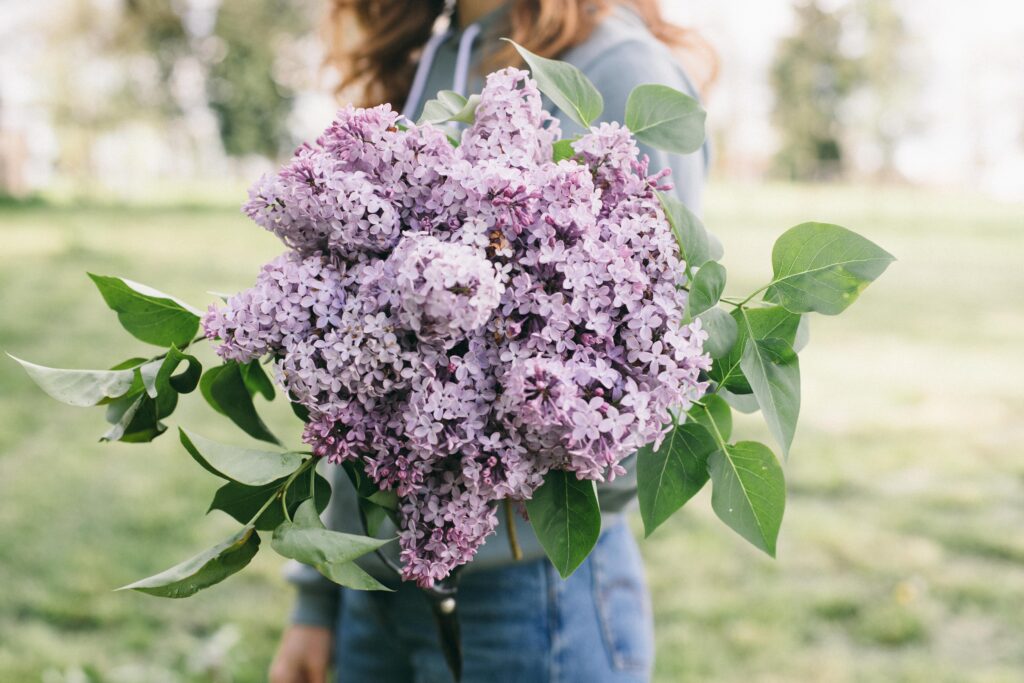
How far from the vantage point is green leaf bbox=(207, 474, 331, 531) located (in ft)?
2.97

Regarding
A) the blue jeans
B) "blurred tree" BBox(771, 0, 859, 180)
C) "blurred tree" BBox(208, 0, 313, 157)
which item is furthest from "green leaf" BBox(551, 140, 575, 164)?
"blurred tree" BBox(771, 0, 859, 180)

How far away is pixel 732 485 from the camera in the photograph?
916 mm

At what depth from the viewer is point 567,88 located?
38.6 inches

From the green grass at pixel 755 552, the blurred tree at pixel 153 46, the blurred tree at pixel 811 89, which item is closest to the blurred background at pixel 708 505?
the green grass at pixel 755 552

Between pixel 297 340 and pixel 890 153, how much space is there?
28598mm

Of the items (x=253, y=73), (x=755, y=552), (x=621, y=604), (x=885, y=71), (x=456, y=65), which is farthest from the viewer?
(x=885, y=71)

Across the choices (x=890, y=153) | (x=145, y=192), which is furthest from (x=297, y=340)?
(x=890, y=153)

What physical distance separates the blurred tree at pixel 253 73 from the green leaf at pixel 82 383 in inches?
796

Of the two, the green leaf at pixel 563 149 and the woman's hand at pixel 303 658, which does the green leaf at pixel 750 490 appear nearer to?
the green leaf at pixel 563 149

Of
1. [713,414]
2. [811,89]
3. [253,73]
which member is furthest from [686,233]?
[811,89]

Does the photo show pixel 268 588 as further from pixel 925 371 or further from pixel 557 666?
pixel 925 371

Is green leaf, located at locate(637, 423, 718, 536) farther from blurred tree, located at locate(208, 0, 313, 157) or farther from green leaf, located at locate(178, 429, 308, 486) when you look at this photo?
blurred tree, located at locate(208, 0, 313, 157)

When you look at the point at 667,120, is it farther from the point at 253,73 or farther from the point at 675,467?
the point at 253,73

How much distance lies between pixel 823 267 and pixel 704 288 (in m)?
0.14
